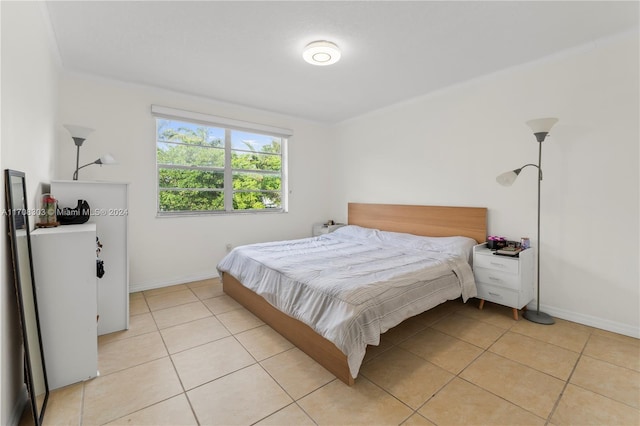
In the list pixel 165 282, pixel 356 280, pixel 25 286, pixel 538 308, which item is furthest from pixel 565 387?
pixel 165 282

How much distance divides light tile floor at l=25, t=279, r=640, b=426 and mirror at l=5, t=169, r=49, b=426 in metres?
0.12

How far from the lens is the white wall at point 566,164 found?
2418 millimetres

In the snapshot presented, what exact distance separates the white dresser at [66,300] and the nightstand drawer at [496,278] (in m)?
3.28

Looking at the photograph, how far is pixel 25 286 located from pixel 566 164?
4208 mm

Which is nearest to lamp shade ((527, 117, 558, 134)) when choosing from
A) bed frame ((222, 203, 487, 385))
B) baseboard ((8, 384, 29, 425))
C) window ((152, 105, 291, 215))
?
bed frame ((222, 203, 487, 385))

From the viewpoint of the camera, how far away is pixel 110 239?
242 cm

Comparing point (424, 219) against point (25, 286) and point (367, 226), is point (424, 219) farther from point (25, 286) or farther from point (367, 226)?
point (25, 286)

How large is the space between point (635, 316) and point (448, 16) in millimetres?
2887

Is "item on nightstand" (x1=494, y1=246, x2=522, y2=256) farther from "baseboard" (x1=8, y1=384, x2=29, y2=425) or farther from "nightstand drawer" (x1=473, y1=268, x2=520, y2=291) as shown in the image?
"baseboard" (x1=8, y1=384, x2=29, y2=425)

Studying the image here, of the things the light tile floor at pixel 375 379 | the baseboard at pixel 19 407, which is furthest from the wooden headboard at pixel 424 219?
the baseboard at pixel 19 407

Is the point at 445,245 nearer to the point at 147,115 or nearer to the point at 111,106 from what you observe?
the point at 147,115

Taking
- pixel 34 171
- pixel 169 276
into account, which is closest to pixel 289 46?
pixel 34 171

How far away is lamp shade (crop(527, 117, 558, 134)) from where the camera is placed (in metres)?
2.50

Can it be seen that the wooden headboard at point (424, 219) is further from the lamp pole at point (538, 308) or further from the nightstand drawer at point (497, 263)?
the lamp pole at point (538, 308)
